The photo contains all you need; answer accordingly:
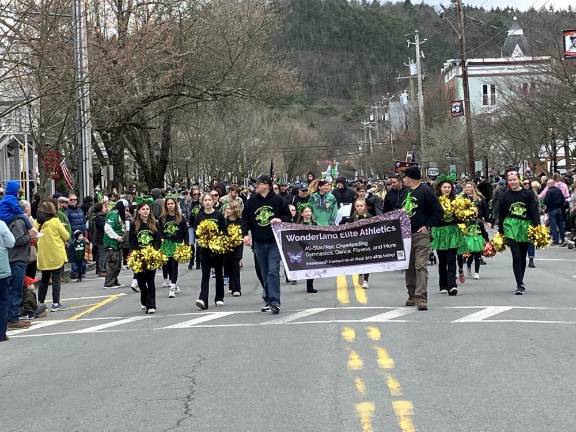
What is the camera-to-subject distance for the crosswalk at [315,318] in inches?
464

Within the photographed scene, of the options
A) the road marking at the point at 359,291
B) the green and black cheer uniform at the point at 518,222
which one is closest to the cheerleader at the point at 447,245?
the green and black cheer uniform at the point at 518,222

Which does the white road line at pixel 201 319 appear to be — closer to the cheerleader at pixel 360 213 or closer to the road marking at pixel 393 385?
the cheerleader at pixel 360 213

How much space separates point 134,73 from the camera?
27.1 metres

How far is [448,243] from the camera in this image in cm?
1435

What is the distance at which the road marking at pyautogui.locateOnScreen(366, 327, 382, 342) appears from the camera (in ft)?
34.2

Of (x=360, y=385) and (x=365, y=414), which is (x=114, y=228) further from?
(x=365, y=414)

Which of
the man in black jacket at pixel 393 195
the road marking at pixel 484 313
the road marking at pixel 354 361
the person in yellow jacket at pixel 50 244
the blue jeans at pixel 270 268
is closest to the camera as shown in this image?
the road marking at pixel 354 361

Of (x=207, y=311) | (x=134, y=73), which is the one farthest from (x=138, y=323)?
(x=134, y=73)

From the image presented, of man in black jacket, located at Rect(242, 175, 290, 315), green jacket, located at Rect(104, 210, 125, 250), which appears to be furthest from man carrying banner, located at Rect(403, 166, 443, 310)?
green jacket, located at Rect(104, 210, 125, 250)

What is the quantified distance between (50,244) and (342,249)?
4.87 metres

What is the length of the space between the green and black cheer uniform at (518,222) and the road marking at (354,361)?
564 centimetres

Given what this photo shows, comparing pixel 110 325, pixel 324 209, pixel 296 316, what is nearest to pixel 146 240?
pixel 110 325

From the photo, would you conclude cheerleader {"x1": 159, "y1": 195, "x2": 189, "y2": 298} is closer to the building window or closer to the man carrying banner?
the man carrying banner

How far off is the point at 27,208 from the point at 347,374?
8202 millimetres
